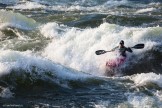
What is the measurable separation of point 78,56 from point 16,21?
252 inches

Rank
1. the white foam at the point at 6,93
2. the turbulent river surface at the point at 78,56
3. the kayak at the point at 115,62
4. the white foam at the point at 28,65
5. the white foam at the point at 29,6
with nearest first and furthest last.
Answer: the white foam at the point at 6,93
the turbulent river surface at the point at 78,56
the white foam at the point at 28,65
the kayak at the point at 115,62
the white foam at the point at 29,6

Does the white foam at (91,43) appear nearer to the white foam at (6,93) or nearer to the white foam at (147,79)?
the white foam at (147,79)

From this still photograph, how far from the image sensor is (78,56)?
16.0 meters

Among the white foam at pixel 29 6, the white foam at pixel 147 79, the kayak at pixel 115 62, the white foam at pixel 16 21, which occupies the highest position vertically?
the white foam at pixel 29 6

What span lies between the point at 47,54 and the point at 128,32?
332 centimetres

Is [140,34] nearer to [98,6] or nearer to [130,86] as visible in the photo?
[130,86]

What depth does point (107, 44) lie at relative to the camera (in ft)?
54.4

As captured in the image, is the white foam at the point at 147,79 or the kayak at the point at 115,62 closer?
the white foam at the point at 147,79

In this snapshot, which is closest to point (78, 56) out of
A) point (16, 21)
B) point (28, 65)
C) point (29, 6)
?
point (28, 65)

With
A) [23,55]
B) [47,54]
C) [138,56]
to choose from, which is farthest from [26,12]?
[23,55]

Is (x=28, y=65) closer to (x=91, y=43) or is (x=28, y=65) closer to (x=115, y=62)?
(x=115, y=62)

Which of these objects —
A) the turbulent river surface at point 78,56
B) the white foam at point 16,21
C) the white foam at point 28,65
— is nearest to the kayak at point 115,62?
the turbulent river surface at point 78,56

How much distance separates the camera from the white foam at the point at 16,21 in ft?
67.9

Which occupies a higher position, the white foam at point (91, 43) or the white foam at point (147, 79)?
the white foam at point (91, 43)
